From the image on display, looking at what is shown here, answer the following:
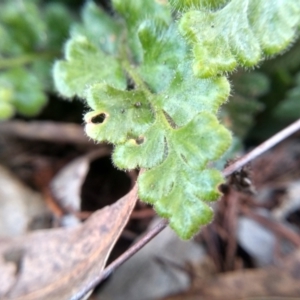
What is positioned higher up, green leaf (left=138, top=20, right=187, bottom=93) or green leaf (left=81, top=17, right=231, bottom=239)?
green leaf (left=138, top=20, right=187, bottom=93)

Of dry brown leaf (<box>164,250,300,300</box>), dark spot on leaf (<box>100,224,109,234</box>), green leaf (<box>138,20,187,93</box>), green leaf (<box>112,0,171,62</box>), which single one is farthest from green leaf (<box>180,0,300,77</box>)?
dry brown leaf (<box>164,250,300,300</box>)

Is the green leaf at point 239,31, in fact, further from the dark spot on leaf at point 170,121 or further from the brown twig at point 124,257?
the brown twig at point 124,257

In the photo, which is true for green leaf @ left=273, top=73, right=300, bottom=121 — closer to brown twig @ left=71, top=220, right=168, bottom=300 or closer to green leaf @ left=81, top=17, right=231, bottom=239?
green leaf @ left=81, top=17, right=231, bottom=239

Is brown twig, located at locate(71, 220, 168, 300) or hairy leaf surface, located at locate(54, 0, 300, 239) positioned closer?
hairy leaf surface, located at locate(54, 0, 300, 239)

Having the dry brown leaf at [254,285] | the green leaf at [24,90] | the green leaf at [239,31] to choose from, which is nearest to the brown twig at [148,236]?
the green leaf at [239,31]

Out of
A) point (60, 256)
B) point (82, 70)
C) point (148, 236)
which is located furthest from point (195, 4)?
point (60, 256)

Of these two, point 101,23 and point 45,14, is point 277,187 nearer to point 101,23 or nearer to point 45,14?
point 101,23
